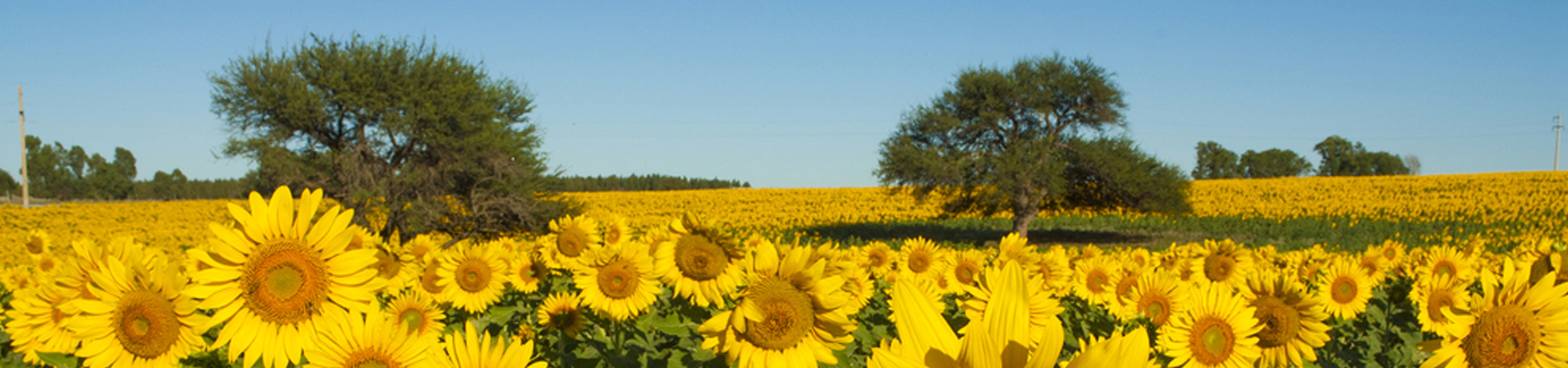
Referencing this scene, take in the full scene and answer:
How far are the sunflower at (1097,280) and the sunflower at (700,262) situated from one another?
3.13 meters

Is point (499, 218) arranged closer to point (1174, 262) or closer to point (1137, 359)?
point (1174, 262)

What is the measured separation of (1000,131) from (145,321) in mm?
28988

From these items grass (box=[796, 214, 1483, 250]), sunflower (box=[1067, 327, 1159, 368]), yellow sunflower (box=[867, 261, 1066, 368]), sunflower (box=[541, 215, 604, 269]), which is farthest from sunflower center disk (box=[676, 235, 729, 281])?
grass (box=[796, 214, 1483, 250])

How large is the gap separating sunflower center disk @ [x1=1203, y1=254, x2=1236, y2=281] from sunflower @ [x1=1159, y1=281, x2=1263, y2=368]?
2.88 m

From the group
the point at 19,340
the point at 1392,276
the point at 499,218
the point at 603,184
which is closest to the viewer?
the point at 19,340

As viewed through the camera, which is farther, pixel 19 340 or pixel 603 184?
pixel 603 184

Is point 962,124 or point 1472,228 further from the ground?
point 962,124

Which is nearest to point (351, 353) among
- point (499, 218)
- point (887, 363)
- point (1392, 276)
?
point (887, 363)

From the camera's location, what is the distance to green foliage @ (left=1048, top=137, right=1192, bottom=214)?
91.4ft

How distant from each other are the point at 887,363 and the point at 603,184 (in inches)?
2974

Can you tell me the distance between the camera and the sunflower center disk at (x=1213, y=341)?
2.92 m

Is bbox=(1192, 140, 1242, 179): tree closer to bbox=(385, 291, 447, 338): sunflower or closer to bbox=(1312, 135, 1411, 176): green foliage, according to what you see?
bbox=(1312, 135, 1411, 176): green foliage

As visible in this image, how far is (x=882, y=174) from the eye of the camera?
97.0 ft

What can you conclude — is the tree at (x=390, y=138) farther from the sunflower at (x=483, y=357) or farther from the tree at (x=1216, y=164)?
the tree at (x=1216, y=164)
